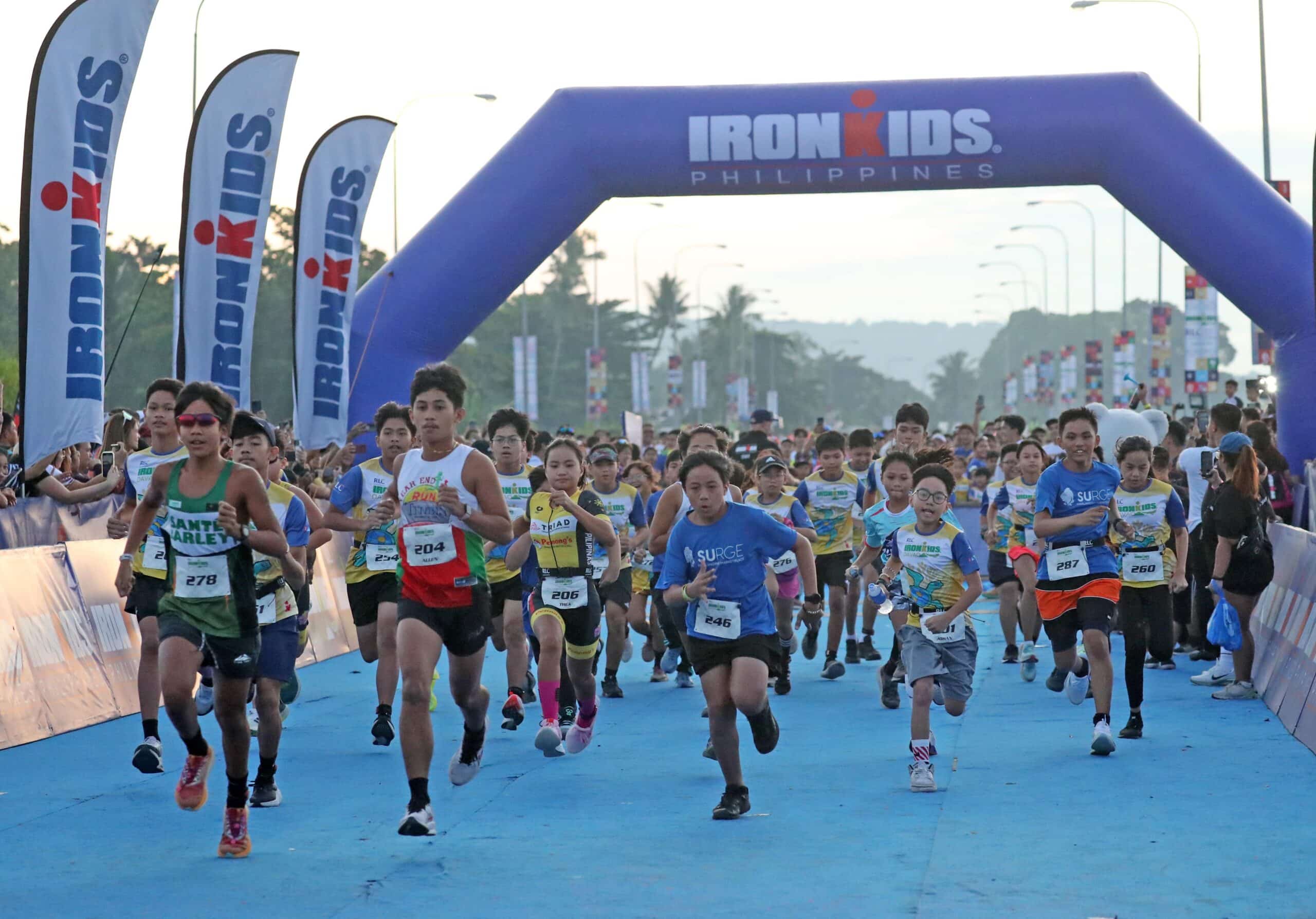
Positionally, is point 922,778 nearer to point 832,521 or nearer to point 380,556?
point 380,556

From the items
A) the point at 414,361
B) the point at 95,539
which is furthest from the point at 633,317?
the point at 95,539

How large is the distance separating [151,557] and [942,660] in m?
4.17

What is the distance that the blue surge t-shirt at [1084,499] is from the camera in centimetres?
962

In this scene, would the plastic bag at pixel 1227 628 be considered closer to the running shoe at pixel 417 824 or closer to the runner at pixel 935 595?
the runner at pixel 935 595

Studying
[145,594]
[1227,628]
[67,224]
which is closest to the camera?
[145,594]

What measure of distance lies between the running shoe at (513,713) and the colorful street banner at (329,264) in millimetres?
5982

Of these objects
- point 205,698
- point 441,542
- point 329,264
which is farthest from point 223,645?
point 329,264

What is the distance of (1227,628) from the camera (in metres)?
11.4

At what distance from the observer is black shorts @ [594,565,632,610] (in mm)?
12156

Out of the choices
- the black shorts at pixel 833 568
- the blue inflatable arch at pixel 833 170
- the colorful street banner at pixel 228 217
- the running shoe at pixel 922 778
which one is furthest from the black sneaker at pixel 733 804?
the blue inflatable arch at pixel 833 170

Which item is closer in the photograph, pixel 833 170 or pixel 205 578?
pixel 205 578

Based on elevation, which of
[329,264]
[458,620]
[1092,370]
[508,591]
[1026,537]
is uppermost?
[1092,370]

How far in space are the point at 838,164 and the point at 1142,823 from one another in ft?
38.2

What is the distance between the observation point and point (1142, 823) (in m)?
7.44
